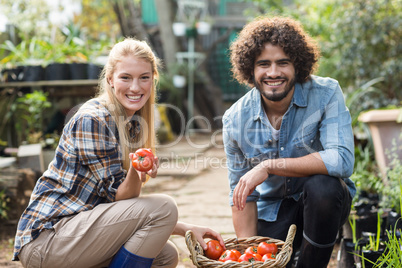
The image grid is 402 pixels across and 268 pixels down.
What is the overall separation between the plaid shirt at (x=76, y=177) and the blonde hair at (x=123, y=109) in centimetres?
8

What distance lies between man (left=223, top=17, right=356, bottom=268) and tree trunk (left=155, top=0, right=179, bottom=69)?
21.0 ft

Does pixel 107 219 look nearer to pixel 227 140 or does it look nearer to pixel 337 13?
pixel 227 140

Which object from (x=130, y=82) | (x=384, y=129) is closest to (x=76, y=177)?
(x=130, y=82)

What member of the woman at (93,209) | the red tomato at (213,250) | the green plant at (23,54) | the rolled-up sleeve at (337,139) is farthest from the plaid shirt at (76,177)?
the green plant at (23,54)

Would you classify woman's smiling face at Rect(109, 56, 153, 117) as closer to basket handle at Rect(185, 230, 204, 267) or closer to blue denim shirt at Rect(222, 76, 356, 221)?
blue denim shirt at Rect(222, 76, 356, 221)

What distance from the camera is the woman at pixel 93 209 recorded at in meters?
1.96

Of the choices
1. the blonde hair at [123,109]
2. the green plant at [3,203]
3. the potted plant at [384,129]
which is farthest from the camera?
the potted plant at [384,129]

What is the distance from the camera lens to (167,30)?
8875 millimetres

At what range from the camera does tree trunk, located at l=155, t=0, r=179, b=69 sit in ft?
29.0

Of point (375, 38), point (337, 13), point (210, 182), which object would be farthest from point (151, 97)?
point (337, 13)

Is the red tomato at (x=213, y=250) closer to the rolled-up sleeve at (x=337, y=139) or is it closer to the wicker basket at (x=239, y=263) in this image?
the wicker basket at (x=239, y=263)

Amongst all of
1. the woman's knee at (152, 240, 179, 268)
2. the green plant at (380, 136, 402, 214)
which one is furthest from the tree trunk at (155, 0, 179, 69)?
the woman's knee at (152, 240, 179, 268)

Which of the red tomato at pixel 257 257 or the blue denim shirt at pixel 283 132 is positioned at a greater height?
the blue denim shirt at pixel 283 132

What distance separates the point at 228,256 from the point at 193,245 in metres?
0.15
